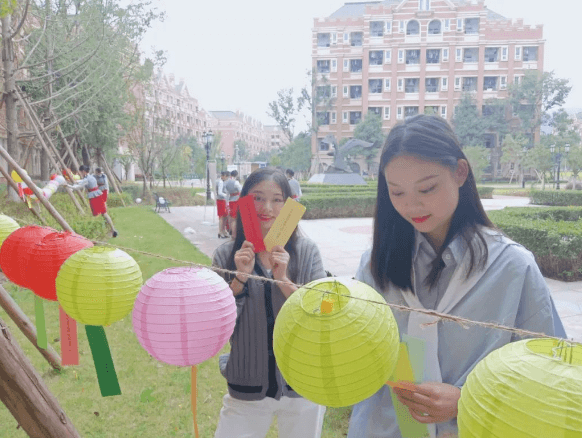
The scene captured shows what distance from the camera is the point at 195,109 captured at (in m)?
71.5

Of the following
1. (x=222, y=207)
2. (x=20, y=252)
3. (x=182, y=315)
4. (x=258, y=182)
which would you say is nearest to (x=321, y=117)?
(x=222, y=207)

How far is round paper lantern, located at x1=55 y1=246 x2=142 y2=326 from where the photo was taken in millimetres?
1395

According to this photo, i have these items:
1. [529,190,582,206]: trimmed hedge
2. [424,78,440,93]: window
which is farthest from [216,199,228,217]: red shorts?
[424,78,440,93]: window

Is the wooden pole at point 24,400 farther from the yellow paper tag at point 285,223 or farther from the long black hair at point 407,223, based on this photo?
the long black hair at point 407,223

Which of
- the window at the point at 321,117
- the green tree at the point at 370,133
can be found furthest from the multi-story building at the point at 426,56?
the green tree at the point at 370,133

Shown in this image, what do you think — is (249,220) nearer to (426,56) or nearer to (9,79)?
(9,79)

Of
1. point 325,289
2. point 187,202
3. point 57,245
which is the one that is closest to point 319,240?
point 57,245

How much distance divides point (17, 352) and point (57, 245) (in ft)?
1.50

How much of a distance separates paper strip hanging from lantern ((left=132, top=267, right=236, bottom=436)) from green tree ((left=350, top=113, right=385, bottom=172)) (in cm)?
3992

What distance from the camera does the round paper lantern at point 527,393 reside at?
23.5 inches

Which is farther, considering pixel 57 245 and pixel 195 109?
pixel 195 109

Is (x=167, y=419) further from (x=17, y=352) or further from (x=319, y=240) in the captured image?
(x=319, y=240)

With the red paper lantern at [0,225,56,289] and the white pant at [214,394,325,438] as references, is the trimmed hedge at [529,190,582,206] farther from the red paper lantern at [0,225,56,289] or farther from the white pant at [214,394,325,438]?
the red paper lantern at [0,225,56,289]

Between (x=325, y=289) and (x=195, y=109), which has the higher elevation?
(x=195, y=109)
